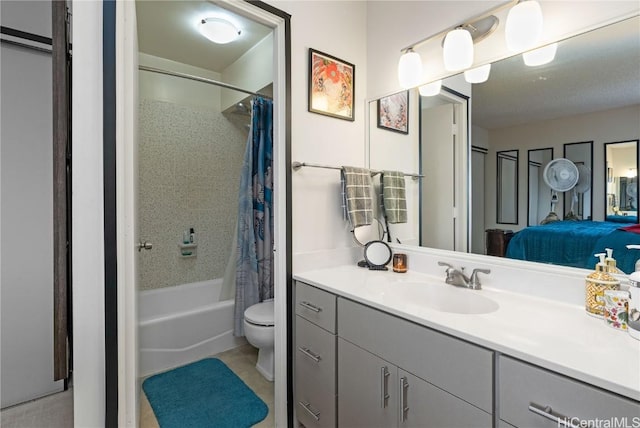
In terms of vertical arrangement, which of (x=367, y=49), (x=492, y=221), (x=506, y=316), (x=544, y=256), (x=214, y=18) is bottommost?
(x=506, y=316)

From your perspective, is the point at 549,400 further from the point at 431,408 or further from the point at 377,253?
the point at 377,253

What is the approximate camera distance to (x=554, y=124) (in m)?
1.26

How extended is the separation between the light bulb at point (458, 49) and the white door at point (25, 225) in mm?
2143

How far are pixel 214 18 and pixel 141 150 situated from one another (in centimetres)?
127

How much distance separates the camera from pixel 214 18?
198 cm

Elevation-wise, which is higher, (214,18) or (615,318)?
(214,18)

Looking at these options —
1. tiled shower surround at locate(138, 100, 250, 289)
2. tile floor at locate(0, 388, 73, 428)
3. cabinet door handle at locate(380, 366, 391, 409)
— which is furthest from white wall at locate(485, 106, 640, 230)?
tile floor at locate(0, 388, 73, 428)

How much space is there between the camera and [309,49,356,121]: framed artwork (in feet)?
5.54

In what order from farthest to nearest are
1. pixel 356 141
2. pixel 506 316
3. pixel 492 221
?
pixel 356 141, pixel 492 221, pixel 506 316

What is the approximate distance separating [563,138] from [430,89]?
0.68 m

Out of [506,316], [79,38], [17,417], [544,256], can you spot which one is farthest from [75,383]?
[544,256]

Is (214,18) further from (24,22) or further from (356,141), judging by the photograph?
(356,141)

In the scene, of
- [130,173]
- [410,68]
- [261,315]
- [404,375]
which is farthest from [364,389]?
[410,68]

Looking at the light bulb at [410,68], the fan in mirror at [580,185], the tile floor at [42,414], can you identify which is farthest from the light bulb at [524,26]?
the tile floor at [42,414]
